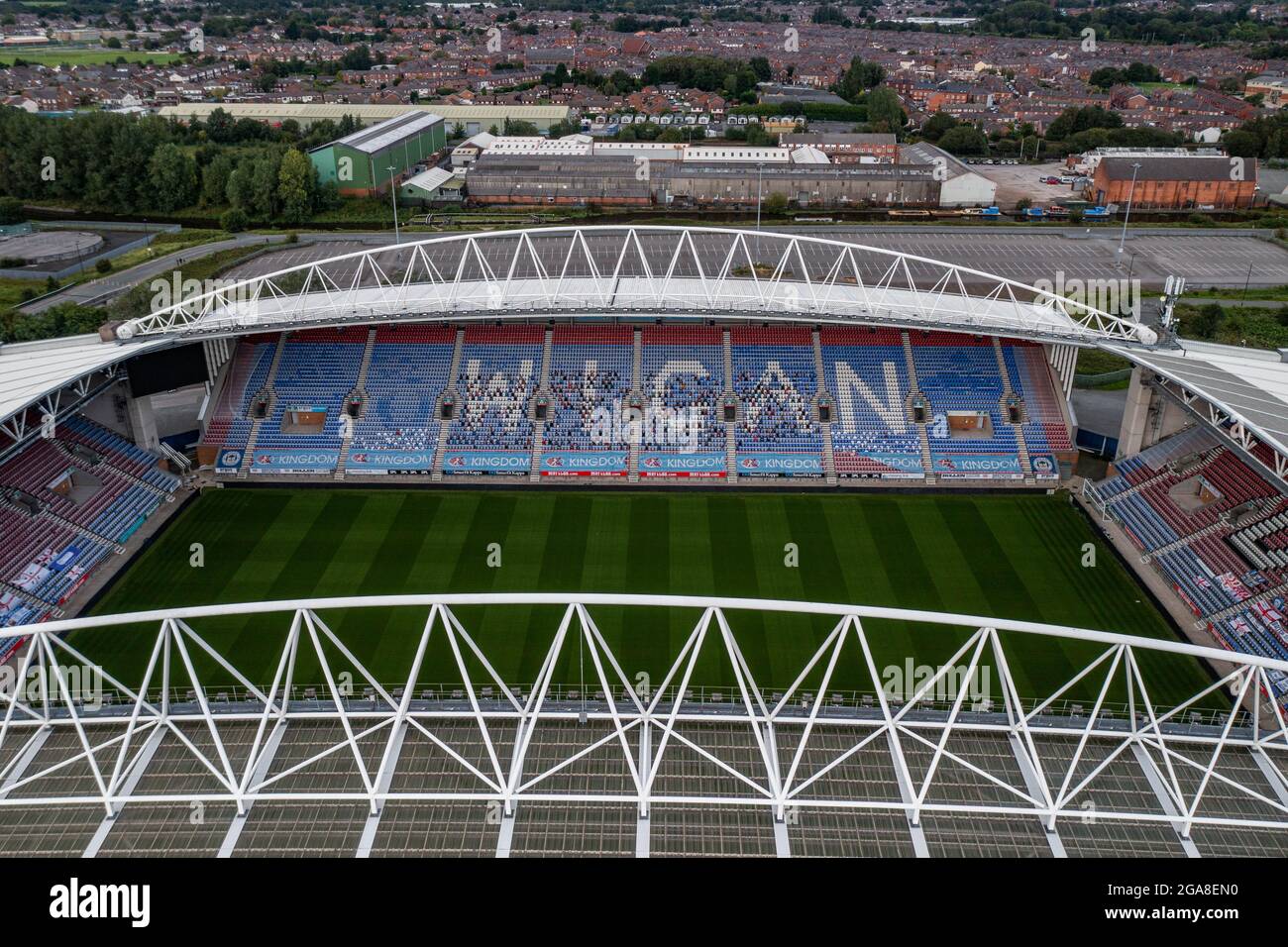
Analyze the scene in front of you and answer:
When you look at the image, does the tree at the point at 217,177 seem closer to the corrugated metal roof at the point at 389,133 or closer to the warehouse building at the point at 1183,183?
the corrugated metal roof at the point at 389,133

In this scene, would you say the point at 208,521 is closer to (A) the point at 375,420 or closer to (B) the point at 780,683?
(A) the point at 375,420

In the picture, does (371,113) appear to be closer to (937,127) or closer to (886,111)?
(886,111)

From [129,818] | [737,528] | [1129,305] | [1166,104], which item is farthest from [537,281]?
[1166,104]

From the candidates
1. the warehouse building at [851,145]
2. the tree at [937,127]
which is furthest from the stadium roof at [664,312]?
the tree at [937,127]

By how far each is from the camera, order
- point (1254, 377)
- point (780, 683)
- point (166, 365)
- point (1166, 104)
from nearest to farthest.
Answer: point (780, 683) < point (1254, 377) < point (166, 365) < point (1166, 104)

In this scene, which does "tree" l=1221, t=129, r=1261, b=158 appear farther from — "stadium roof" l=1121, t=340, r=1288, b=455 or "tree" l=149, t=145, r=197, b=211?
"tree" l=149, t=145, r=197, b=211

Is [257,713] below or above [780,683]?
above
